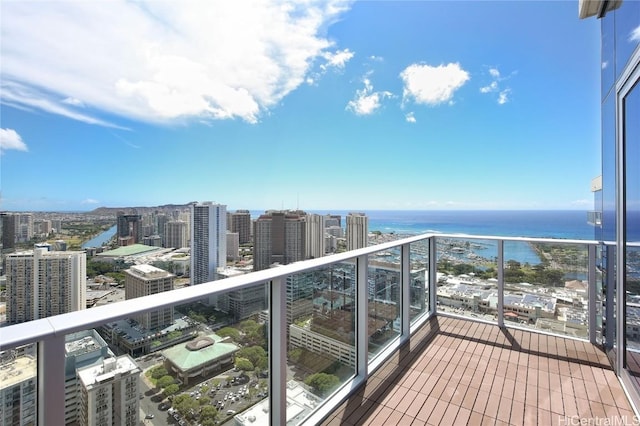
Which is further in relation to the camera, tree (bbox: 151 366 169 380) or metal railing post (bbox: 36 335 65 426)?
tree (bbox: 151 366 169 380)

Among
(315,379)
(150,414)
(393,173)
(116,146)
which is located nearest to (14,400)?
(150,414)

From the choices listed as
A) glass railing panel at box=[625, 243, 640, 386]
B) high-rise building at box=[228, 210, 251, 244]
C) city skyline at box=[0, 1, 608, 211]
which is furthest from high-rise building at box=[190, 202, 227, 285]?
glass railing panel at box=[625, 243, 640, 386]

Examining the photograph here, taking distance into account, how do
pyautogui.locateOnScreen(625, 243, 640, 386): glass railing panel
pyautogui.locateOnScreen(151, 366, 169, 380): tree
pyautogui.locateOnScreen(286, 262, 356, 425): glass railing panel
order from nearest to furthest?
pyautogui.locateOnScreen(151, 366, 169, 380): tree < pyautogui.locateOnScreen(286, 262, 356, 425): glass railing panel < pyautogui.locateOnScreen(625, 243, 640, 386): glass railing panel

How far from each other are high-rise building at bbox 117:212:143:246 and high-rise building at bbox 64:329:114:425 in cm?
1853

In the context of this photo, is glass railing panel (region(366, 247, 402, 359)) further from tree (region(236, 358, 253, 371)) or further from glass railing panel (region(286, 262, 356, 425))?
tree (region(236, 358, 253, 371))

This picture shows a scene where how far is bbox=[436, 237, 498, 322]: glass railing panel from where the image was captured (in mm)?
3680

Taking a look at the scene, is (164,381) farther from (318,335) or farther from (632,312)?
(632,312)

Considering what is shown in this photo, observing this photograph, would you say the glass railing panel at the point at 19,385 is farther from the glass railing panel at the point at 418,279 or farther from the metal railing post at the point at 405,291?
the glass railing panel at the point at 418,279

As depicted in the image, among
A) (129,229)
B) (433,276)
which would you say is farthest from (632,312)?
(129,229)

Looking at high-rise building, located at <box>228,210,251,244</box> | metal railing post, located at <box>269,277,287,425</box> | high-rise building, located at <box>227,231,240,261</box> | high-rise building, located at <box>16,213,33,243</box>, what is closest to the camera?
metal railing post, located at <box>269,277,287,425</box>

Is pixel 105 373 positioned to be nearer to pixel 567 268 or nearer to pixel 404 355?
pixel 404 355

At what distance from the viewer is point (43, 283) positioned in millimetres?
8195

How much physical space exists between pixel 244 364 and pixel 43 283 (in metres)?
10.1

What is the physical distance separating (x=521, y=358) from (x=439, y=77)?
14.7 meters
